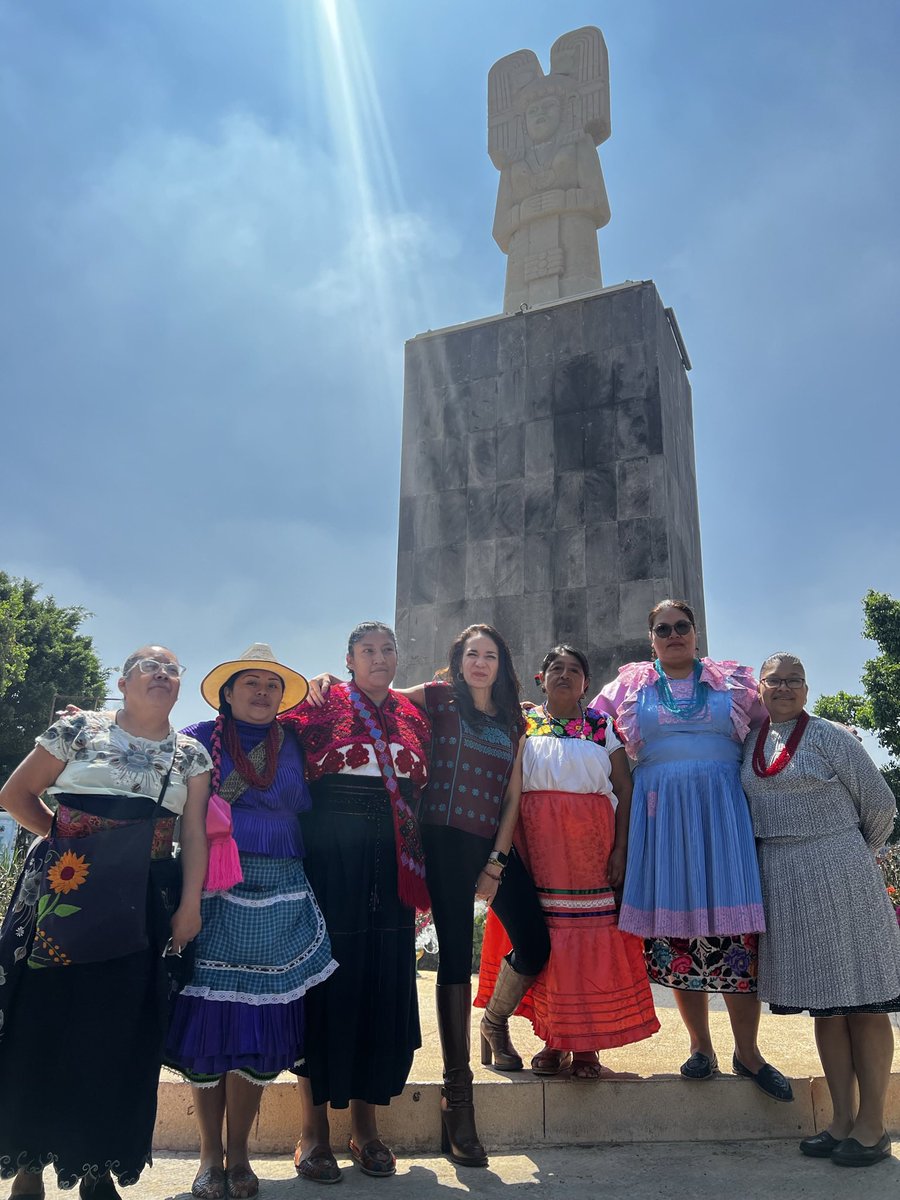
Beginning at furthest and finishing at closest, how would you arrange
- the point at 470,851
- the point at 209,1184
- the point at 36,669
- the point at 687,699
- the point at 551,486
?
the point at 36,669 → the point at 551,486 → the point at 687,699 → the point at 470,851 → the point at 209,1184

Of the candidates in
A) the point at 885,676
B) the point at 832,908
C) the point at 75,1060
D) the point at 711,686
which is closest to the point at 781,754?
→ the point at 711,686

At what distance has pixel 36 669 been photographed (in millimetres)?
25156

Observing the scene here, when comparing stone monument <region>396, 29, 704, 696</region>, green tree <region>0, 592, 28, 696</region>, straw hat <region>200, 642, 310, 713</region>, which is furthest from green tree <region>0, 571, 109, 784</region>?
straw hat <region>200, 642, 310, 713</region>

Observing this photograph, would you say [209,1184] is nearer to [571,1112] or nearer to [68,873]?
[68,873]

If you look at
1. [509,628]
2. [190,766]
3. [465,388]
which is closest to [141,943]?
[190,766]

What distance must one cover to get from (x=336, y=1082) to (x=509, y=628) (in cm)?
658

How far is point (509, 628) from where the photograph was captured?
30.7 ft

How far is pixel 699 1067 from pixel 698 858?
2.95ft

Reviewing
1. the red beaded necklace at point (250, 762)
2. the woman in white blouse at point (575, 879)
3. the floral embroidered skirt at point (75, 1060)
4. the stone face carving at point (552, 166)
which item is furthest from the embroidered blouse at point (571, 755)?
the stone face carving at point (552, 166)

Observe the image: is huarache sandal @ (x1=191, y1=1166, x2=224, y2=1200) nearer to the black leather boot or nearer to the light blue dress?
the black leather boot

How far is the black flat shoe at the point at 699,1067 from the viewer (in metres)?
3.63

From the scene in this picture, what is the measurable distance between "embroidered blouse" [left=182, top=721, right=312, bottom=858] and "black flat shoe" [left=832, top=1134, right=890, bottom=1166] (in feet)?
7.49

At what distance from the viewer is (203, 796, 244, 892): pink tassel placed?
9.57ft

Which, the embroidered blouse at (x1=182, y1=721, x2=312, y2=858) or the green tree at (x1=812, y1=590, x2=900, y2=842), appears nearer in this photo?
the embroidered blouse at (x1=182, y1=721, x2=312, y2=858)
